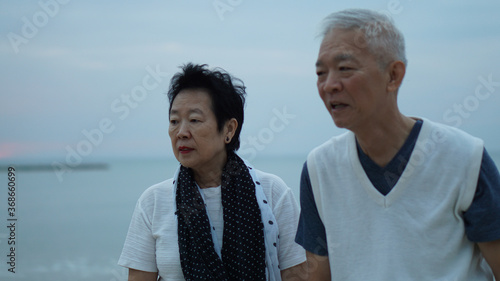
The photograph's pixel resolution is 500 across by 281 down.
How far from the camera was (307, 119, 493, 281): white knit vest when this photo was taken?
174cm

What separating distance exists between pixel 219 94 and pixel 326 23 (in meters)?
1.02

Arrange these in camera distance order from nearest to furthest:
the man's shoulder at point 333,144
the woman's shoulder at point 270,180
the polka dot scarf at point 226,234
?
the man's shoulder at point 333,144 < the polka dot scarf at point 226,234 < the woman's shoulder at point 270,180

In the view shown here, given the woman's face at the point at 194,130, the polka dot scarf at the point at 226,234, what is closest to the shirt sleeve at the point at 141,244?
the polka dot scarf at the point at 226,234

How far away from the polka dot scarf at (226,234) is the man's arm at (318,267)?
652 mm

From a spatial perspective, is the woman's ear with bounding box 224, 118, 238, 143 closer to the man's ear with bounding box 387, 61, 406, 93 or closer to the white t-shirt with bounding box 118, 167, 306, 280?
the white t-shirt with bounding box 118, 167, 306, 280

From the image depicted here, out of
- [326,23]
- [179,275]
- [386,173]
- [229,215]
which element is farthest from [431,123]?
[179,275]

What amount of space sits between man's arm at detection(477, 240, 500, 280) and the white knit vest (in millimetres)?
46

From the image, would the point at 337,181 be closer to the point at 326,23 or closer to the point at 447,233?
the point at 447,233

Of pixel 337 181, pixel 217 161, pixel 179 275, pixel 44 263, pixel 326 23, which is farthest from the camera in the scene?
pixel 44 263

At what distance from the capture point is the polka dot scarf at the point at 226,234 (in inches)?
102

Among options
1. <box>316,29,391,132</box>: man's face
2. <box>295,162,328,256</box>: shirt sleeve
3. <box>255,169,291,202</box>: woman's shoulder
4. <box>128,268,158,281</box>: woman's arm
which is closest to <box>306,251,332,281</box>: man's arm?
<box>295,162,328,256</box>: shirt sleeve

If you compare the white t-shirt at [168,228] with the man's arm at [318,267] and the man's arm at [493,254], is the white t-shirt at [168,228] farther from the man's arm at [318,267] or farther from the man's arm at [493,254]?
the man's arm at [493,254]

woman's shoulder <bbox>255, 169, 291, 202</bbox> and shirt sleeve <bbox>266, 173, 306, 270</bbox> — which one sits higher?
woman's shoulder <bbox>255, 169, 291, 202</bbox>

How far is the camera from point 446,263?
1763 millimetres
